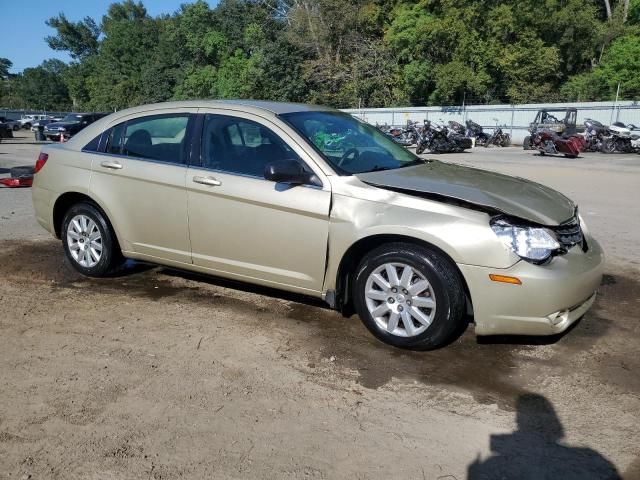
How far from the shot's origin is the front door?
422cm

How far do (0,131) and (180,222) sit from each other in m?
28.7

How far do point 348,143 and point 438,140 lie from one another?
19889 millimetres

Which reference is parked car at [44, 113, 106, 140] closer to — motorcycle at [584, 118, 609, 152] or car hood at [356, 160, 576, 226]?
motorcycle at [584, 118, 609, 152]

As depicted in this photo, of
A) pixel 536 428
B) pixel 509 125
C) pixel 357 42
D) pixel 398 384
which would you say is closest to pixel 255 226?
pixel 398 384

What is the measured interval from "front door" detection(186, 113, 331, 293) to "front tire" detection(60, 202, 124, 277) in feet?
3.50

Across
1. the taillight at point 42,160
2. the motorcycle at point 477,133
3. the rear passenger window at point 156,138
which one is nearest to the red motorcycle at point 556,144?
the motorcycle at point 477,133

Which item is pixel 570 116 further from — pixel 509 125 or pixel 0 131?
pixel 0 131

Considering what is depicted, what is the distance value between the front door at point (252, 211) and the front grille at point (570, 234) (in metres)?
1.58

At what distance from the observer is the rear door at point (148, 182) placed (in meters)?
4.83

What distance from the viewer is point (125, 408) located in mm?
3184

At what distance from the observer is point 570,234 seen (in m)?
3.98

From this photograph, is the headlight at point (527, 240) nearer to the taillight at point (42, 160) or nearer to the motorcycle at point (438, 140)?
the taillight at point (42, 160)

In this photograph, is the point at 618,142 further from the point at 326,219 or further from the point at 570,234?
the point at 326,219

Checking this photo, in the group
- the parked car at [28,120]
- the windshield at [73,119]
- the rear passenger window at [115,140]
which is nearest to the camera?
the rear passenger window at [115,140]
